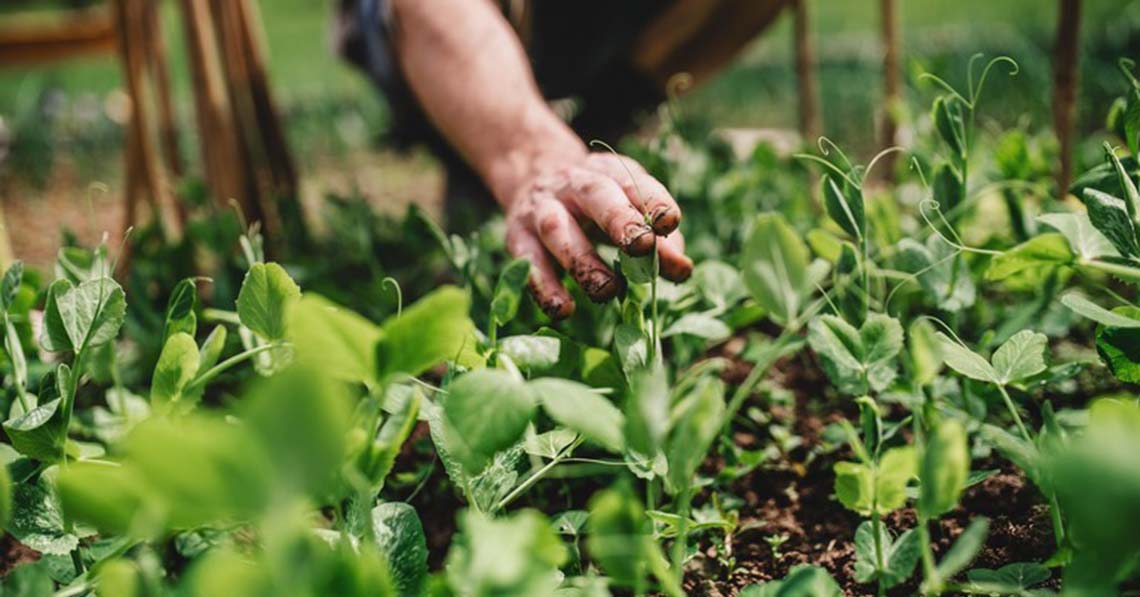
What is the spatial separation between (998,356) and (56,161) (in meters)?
3.93

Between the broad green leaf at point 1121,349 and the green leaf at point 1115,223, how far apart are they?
0.05m

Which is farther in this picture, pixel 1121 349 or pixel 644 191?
pixel 644 191

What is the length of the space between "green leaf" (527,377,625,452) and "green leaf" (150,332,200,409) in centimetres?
32

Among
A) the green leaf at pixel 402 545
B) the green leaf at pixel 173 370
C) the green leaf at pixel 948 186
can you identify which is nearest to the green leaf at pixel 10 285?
the green leaf at pixel 173 370

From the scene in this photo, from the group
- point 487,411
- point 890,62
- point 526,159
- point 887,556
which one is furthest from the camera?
point 890,62

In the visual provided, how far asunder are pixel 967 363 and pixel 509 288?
14.7 inches

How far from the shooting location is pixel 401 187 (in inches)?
125

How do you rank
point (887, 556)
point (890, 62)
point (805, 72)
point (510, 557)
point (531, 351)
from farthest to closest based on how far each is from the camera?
point (805, 72) → point (890, 62) → point (531, 351) → point (887, 556) → point (510, 557)

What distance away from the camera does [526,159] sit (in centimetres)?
112

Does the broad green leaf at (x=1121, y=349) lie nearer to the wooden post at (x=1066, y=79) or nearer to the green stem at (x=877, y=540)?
the green stem at (x=877, y=540)

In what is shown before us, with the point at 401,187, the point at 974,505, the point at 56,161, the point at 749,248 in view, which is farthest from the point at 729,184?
the point at 56,161

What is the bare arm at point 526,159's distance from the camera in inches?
30.9

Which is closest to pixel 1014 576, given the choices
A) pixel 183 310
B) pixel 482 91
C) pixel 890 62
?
pixel 183 310

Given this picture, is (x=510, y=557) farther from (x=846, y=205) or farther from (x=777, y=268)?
(x=846, y=205)
